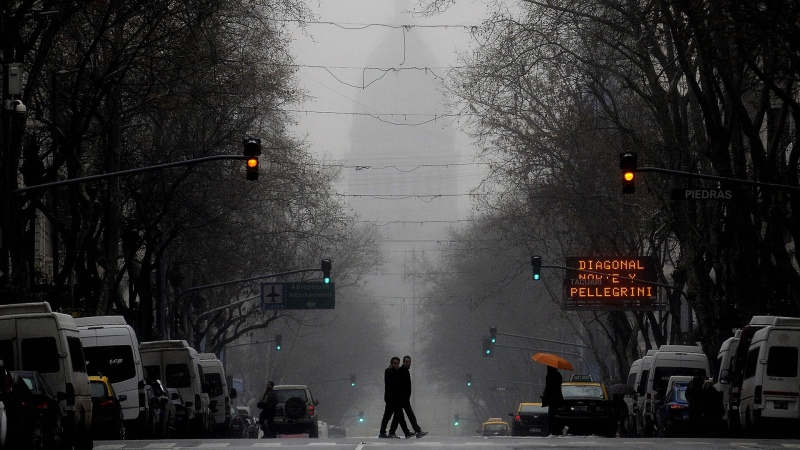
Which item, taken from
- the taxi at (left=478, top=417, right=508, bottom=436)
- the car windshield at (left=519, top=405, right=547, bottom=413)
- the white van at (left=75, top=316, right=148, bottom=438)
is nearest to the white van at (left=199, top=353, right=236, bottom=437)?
the car windshield at (left=519, top=405, right=547, bottom=413)

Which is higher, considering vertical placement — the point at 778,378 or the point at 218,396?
the point at 778,378

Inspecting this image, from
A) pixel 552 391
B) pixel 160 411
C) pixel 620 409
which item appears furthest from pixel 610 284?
pixel 160 411

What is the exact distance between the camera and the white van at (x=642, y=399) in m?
44.8

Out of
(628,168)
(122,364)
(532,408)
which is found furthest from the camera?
(532,408)

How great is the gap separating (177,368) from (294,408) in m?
7.85

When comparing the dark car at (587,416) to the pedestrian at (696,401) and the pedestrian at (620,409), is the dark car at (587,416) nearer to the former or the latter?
the pedestrian at (620,409)

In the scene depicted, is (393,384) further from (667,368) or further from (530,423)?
(530,423)

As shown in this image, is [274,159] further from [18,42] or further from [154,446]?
[154,446]

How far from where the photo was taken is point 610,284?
5809 centimetres

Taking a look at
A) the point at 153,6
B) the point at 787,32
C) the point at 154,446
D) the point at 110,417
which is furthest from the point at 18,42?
the point at 787,32

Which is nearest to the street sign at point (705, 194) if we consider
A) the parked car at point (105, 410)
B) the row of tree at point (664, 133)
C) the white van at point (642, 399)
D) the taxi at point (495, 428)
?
the row of tree at point (664, 133)

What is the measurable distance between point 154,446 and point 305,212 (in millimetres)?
36453

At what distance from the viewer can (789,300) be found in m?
41.6

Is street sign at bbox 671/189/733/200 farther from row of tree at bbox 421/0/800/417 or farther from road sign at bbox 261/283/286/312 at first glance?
road sign at bbox 261/283/286/312
